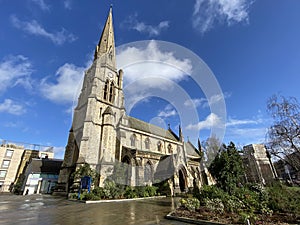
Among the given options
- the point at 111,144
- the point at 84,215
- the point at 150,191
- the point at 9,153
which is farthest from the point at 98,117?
the point at 9,153

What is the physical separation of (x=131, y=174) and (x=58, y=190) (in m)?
13.2

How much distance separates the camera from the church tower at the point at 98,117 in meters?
23.3

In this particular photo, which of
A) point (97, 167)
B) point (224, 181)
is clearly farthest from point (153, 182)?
point (224, 181)

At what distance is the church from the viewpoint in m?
22.3

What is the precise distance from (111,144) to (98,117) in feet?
18.2

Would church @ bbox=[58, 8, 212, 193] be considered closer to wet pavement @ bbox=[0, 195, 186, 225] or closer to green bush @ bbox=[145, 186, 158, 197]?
green bush @ bbox=[145, 186, 158, 197]

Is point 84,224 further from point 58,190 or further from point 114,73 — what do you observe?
point 114,73

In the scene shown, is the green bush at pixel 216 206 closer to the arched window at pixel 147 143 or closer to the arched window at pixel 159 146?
the arched window at pixel 147 143

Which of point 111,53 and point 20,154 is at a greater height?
point 111,53

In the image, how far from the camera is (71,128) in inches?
1176

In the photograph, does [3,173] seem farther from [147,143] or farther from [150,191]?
[150,191]

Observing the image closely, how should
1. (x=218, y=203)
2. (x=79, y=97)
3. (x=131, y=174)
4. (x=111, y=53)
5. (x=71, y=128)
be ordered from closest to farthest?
(x=218, y=203)
(x=131, y=174)
(x=71, y=128)
(x=79, y=97)
(x=111, y=53)

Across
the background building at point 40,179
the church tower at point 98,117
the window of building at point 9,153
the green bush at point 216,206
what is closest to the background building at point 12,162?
the window of building at point 9,153

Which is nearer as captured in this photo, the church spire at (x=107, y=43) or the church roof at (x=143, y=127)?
the church roof at (x=143, y=127)
